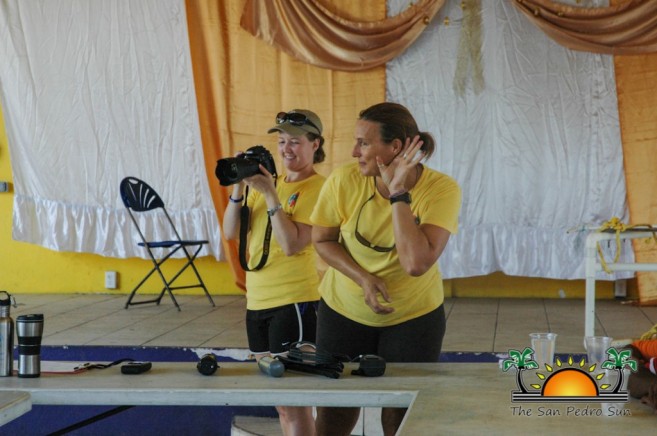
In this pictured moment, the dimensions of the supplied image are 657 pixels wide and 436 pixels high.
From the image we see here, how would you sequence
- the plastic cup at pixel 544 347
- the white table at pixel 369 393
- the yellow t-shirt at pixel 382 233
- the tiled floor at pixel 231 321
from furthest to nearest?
1. the tiled floor at pixel 231 321
2. the yellow t-shirt at pixel 382 233
3. the plastic cup at pixel 544 347
4. the white table at pixel 369 393

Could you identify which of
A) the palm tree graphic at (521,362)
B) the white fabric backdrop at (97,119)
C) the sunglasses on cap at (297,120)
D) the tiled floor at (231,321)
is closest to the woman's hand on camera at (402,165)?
the sunglasses on cap at (297,120)

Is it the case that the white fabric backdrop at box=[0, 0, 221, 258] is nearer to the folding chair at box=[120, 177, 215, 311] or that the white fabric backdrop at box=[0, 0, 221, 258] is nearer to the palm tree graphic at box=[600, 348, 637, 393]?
the folding chair at box=[120, 177, 215, 311]

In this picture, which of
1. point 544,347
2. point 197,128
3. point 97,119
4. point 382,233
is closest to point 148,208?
point 197,128

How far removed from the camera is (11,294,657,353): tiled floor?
4.95 metres

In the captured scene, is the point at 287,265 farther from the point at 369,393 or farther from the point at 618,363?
the point at 618,363

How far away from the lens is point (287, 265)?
328cm


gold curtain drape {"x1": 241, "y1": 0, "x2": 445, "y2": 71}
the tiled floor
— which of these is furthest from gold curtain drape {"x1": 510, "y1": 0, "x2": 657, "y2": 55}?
the tiled floor

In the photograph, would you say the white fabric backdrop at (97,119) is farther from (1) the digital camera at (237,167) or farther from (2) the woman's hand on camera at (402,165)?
(2) the woman's hand on camera at (402,165)

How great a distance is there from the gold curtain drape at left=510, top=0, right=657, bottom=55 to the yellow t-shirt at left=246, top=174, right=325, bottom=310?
3373mm

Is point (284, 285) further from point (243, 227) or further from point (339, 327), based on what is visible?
point (339, 327)

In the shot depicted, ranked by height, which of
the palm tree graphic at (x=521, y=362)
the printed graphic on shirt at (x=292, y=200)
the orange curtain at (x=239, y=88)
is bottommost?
the palm tree graphic at (x=521, y=362)

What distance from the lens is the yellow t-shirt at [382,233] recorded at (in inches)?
109

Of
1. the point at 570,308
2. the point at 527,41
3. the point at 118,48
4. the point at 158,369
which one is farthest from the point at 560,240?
the point at 158,369

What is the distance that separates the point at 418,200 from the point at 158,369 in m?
0.90
